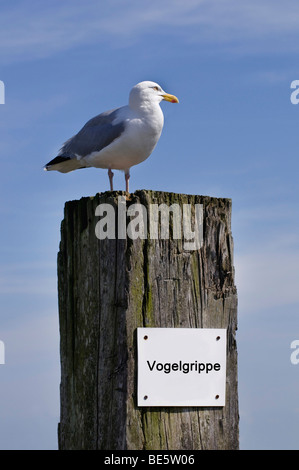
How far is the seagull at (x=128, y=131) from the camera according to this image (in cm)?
723

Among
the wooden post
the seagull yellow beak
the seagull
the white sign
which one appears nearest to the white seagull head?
the seagull

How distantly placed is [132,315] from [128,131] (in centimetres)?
359

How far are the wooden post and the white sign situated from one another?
2.1 inches

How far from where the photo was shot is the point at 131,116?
7.33 metres

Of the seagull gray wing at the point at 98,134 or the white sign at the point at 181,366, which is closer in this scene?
the white sign at the point at 181,366

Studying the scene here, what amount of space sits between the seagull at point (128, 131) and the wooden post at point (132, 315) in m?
2.81

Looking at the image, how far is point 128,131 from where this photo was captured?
7246 millimetres

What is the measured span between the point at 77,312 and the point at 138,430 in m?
0.91

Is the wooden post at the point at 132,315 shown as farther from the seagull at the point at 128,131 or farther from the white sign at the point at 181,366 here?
the seagull at the point at 128,131

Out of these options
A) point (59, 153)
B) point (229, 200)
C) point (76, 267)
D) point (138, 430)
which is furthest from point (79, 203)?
point (59, 153)

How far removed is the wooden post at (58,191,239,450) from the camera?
13.3 ft

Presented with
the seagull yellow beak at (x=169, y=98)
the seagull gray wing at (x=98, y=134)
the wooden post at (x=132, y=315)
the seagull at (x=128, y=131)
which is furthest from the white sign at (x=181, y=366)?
the seagull yellow beak at (x=169, y=98)

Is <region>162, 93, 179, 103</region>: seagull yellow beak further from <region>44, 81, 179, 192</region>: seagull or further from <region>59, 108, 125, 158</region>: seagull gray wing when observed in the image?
<region>59, 108, 125, 158</region>: seagull gray wing
